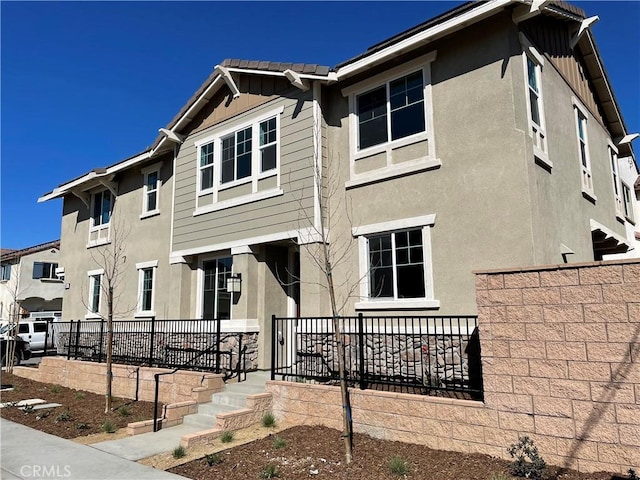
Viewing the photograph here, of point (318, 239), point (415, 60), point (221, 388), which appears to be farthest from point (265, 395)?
point (415, 60)

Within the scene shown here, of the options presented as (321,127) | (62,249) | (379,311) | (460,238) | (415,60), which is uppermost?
(415,60)

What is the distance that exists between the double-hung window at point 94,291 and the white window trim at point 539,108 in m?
16.3

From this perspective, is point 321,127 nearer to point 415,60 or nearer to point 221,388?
point 415,60

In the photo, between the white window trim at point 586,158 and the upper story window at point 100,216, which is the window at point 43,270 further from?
the white window trim at point 586,158

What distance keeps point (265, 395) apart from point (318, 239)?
3786mm

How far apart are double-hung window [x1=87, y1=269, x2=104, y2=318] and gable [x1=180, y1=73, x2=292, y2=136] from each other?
759 cm

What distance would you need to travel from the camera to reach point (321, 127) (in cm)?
1148

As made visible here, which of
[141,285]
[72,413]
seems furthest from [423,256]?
[141,285]

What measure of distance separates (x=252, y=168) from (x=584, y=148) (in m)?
9.24

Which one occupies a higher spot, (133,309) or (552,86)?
(552,86)

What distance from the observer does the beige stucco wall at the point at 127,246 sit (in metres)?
15.8

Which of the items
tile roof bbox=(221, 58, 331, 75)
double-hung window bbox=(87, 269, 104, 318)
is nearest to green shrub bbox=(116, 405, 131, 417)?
tile roof bbox=(221, 58, 331, 75)

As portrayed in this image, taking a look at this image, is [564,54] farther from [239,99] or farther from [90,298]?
[90,298]

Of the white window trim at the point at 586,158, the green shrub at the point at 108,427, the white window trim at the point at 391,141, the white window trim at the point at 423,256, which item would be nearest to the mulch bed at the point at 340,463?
the green shrub at the point at 108,427
